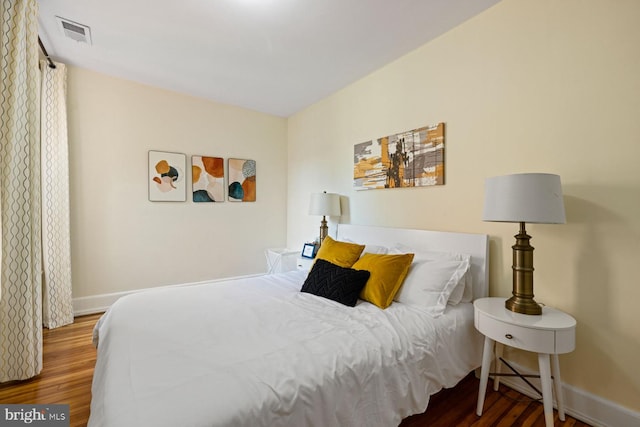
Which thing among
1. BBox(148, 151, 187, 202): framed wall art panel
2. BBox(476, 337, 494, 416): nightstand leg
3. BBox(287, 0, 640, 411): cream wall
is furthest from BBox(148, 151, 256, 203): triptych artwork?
BBox(476, 337, 494, 416): nightstand leg

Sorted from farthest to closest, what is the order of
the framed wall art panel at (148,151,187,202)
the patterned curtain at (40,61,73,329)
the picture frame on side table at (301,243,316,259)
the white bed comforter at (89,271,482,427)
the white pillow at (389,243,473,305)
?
the picture frame on side table at (301,243,316,259), the framed wall art panel at (148,151,187,202), the patterned curtain at (40,61,73,329), the white pillow at (389,243,473,305), the white bed comforter at (89,271,482,427)

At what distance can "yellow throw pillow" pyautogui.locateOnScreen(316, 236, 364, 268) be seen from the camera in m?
2.31

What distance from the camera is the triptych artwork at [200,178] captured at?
331 cm

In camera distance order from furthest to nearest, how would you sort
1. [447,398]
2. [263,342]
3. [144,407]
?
1. [447,398]
2. [263,342]
3. [144,407]

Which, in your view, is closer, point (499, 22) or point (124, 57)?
point (499, 22)

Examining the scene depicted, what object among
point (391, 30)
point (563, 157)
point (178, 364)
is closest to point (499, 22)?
point (391, 30)

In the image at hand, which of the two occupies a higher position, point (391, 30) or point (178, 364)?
point (391, 30)

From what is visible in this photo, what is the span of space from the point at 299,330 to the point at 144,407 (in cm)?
72

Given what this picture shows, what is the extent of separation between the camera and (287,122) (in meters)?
4.28

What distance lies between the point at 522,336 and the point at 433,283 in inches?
21.2

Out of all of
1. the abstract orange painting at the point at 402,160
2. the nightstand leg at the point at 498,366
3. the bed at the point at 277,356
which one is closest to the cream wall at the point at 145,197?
the bed at the point at 277,356

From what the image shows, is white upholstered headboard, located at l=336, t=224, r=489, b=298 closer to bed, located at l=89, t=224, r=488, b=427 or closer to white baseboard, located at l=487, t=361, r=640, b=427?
bed, located at l=89, t=224, r=488, b=427

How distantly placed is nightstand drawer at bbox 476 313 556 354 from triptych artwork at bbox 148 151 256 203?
10.8ft

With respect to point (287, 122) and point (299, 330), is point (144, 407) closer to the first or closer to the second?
point (299, 330)
